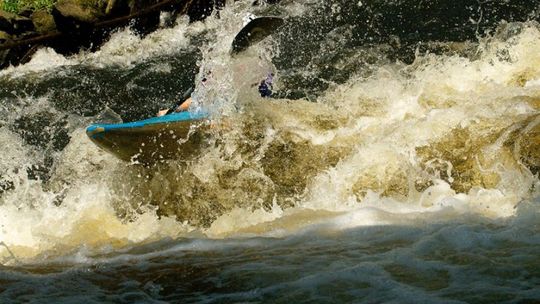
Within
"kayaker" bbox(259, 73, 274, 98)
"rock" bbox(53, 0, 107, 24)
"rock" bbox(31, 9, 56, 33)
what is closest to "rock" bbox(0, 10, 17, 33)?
"rock" bbox(31, 9, 56, 33)

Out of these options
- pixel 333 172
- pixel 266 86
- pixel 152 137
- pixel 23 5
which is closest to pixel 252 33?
pixel 266 86

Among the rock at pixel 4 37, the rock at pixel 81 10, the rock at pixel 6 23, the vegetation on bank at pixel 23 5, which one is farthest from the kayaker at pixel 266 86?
the vegetation on bank at pixel 23 5

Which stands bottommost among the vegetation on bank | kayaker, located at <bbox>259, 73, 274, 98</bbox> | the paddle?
kayaker, located at <bbox>259, 73, 274, 98</bbox>

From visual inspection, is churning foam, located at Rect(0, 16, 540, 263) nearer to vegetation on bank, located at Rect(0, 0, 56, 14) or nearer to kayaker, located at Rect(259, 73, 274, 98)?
kayaker, located at Rect(259, 73, 274, 98)

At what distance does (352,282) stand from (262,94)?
286 cm

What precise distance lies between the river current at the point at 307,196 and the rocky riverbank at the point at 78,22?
3386mm

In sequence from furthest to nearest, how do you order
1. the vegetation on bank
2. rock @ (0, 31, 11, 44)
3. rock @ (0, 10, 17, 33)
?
1. the vegetation on bank
2. rock @ (0, 10, 17, 33)
3. rock @ (0, 31, 11, 44)

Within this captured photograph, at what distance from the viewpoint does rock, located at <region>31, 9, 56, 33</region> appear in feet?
41.4

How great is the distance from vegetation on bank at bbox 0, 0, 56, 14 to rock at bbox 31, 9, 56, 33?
0.72m

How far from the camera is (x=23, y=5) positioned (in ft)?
46.6

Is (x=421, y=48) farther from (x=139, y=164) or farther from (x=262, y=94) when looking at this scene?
(x=139, y=164)

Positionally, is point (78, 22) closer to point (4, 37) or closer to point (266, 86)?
point (4, 37)

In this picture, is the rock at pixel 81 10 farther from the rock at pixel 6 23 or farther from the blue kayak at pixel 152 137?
the blue kayak at pixel 152 137

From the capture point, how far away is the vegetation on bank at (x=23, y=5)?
13648 millimetres
